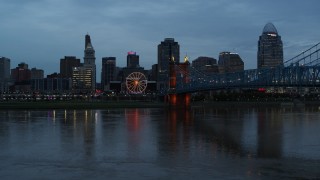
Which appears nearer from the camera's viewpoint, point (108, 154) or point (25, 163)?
point (25, 163)

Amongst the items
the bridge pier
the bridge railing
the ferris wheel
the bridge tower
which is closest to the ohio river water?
the bridge railing

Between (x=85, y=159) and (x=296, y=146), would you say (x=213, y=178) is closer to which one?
(x=85, y=159)

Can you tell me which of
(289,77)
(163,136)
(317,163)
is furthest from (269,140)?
(289,77)

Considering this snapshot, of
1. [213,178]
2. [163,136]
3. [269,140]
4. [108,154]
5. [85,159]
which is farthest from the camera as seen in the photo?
[163,136]

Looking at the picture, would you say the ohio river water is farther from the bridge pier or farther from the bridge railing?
the bridge pier

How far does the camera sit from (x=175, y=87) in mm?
123562

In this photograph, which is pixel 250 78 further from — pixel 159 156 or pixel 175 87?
pixel 159 156

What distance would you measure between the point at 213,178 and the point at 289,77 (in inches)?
2002

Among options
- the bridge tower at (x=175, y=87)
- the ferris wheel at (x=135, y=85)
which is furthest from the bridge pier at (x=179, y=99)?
the ferris wheel at (x=135, y=85)

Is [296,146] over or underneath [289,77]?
underneath

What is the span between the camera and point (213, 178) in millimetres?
19078

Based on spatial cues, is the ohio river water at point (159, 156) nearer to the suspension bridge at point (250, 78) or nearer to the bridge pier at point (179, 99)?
the suspension bridge at point (250, 78)

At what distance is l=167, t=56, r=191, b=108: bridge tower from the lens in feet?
384

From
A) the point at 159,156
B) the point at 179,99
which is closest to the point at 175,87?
the point at 179,99
